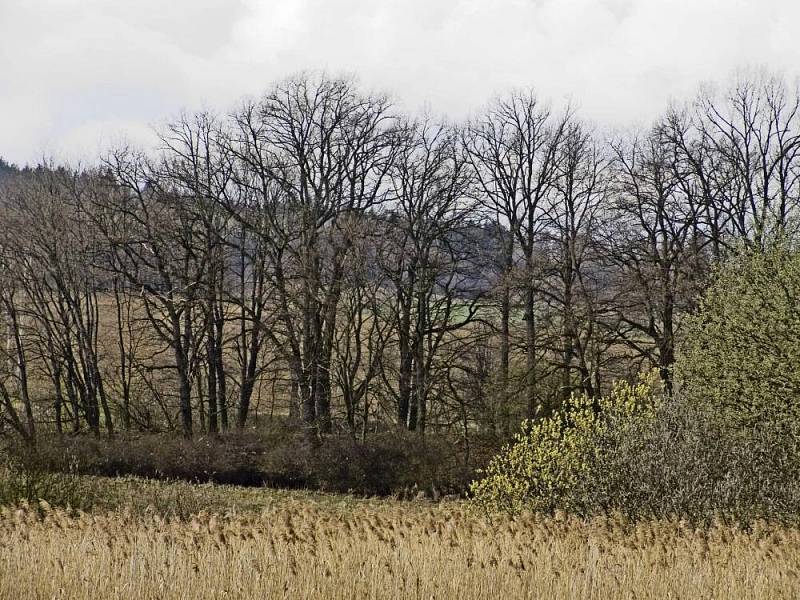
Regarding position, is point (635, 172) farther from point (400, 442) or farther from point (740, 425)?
point (740, 425)

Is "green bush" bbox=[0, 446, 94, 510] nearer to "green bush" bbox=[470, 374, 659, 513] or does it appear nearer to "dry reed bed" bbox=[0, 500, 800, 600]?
"dry reed bed" bbox=[0, 500, 800, 600]

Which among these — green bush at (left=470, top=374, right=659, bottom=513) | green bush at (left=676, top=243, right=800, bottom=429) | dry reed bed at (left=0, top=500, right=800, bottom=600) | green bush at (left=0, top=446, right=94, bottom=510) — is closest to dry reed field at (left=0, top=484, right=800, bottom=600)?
dry reed bed at (left=0, top=500, right=800, bottom=600)

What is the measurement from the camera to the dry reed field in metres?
6.91

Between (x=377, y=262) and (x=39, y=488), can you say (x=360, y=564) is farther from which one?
(x=377, y=262)

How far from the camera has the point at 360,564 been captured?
7391 mm

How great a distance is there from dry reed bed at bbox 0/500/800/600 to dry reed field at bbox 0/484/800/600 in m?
0.01

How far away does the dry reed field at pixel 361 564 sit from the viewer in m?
6.91

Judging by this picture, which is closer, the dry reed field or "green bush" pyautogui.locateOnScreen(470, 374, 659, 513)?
the dry reed field

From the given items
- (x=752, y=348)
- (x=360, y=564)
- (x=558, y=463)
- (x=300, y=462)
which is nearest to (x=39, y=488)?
(x=558, y=463)

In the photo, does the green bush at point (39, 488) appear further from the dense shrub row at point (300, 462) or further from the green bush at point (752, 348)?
the green bush at point (752, 348)

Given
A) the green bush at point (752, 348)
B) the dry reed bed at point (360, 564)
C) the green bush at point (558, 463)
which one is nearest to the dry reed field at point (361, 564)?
the dry reed bed at point (360, 564)

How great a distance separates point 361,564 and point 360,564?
30 millimetres

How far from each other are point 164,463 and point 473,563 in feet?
67.9

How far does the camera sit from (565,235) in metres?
32.8
